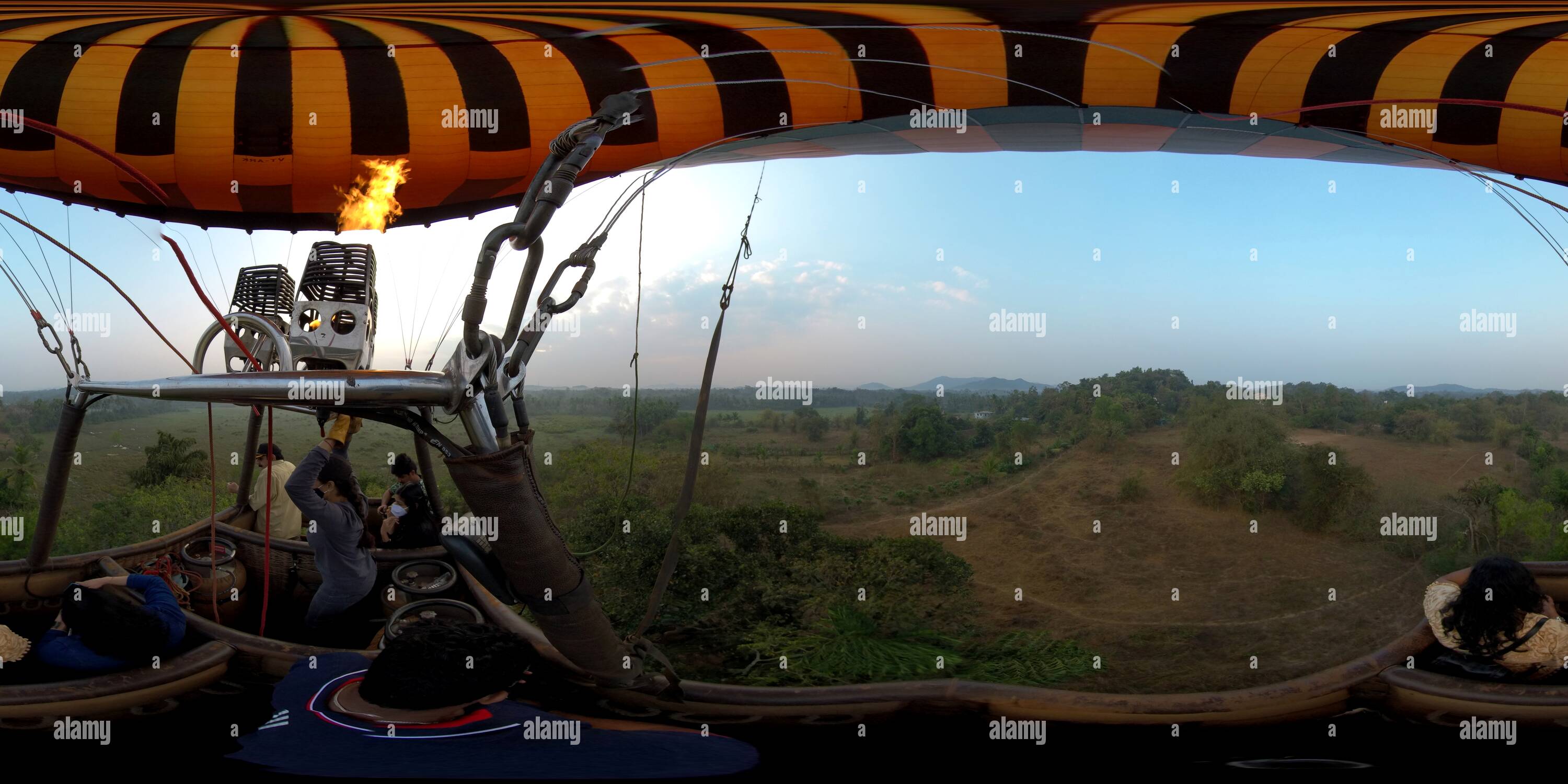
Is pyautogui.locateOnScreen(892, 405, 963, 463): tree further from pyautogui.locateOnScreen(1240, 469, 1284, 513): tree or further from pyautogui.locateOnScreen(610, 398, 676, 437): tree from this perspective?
pyautogui.locateOnScreen(1240, 469, 1284, 513): tree

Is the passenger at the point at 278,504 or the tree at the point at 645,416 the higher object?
the tree at the point at 645,416

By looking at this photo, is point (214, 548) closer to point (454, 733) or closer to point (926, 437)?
point (454, 733)

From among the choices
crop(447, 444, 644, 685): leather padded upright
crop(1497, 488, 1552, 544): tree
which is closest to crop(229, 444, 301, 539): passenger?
crop(447, 444, 644, 685): leather padded upright

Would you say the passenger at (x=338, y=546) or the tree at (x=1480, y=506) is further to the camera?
the tree at (x=1480, y=506)

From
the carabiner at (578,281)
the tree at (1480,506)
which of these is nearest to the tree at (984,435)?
the tree at (1480,506)

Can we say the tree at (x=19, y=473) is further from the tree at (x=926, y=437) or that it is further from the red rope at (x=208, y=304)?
the tree at (x=926, y=437)

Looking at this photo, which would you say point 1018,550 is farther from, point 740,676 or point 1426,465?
point 1426,465

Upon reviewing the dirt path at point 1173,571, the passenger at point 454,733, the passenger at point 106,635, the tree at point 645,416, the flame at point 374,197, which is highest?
the flame at point 374,197
